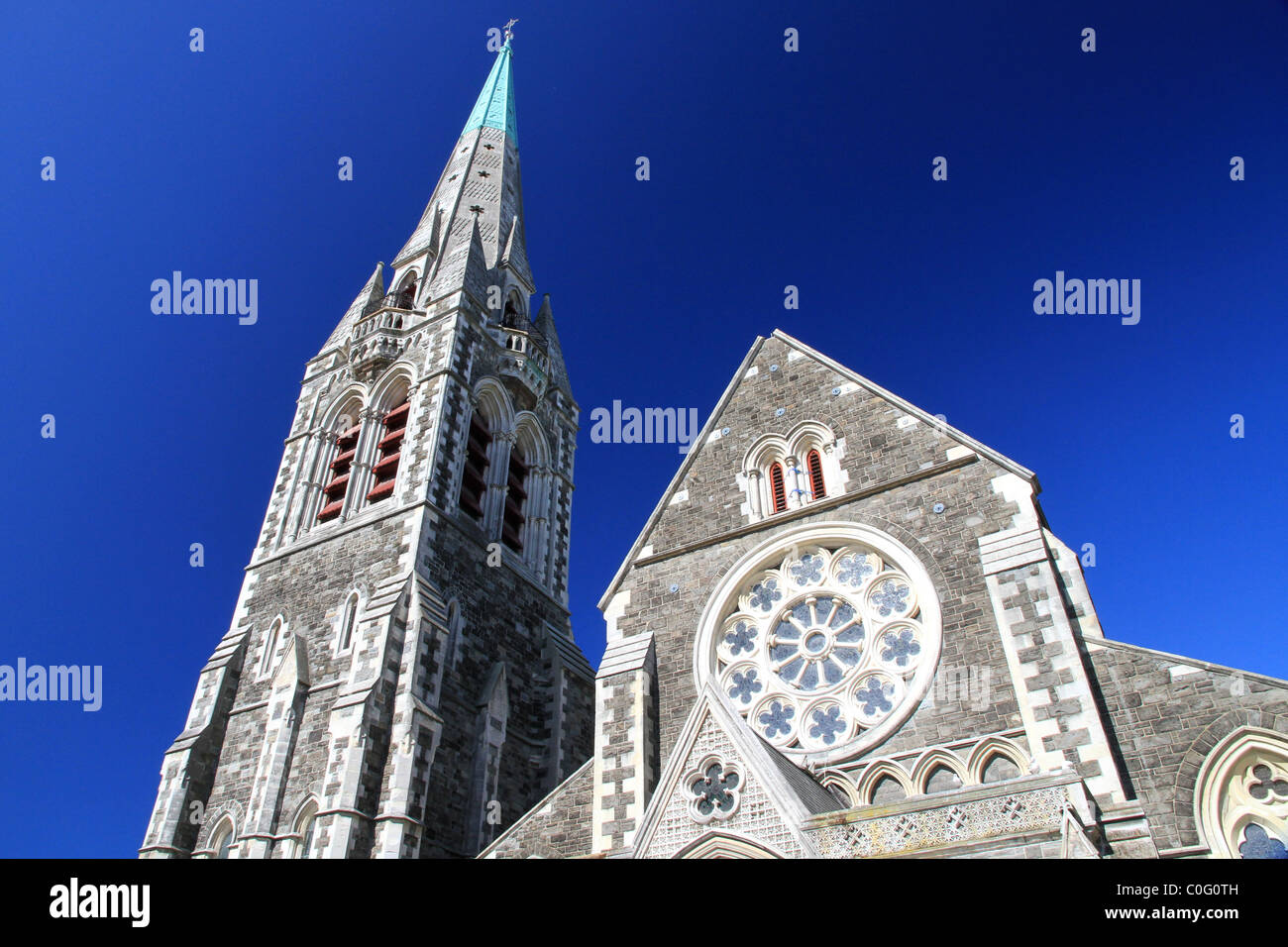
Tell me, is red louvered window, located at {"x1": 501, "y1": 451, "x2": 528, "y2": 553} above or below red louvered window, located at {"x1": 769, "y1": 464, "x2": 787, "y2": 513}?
above

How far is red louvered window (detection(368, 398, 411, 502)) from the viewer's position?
23.3 metres

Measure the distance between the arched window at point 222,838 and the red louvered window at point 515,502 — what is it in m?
10.1

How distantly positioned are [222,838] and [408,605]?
6.36 metres

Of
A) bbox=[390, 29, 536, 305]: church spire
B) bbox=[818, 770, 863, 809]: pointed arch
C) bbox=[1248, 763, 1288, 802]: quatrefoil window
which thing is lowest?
bbox=[1248, 763, 1288, 802]: quatrefoil window

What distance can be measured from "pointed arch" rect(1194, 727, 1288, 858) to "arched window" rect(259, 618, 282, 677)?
63.3 feet

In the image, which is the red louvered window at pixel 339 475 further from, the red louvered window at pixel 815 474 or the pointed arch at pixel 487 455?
the red louvered window at pixel 815 474

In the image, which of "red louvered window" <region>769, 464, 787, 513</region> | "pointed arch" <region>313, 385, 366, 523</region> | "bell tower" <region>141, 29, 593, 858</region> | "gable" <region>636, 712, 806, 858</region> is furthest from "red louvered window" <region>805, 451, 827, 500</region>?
"pointed arch" <region>313, 385, 366, 523</region>

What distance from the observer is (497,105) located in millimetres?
40312

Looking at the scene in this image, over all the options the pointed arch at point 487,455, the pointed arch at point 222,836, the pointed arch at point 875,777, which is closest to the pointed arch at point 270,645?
the pointed arch at point 222,836

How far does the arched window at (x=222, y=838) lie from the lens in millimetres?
17688

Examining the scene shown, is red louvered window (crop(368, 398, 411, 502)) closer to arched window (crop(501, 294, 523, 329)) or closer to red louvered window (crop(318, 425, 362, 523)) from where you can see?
red louvered window (crop(318, 425, 362, 523))

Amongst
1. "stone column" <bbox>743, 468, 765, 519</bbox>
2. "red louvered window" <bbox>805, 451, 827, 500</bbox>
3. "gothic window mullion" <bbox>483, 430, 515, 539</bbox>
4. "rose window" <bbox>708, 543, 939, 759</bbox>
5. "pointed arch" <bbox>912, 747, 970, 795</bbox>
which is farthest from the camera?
"gothic window mullion" <bbox>483, 430, 515, 539</bbox>
